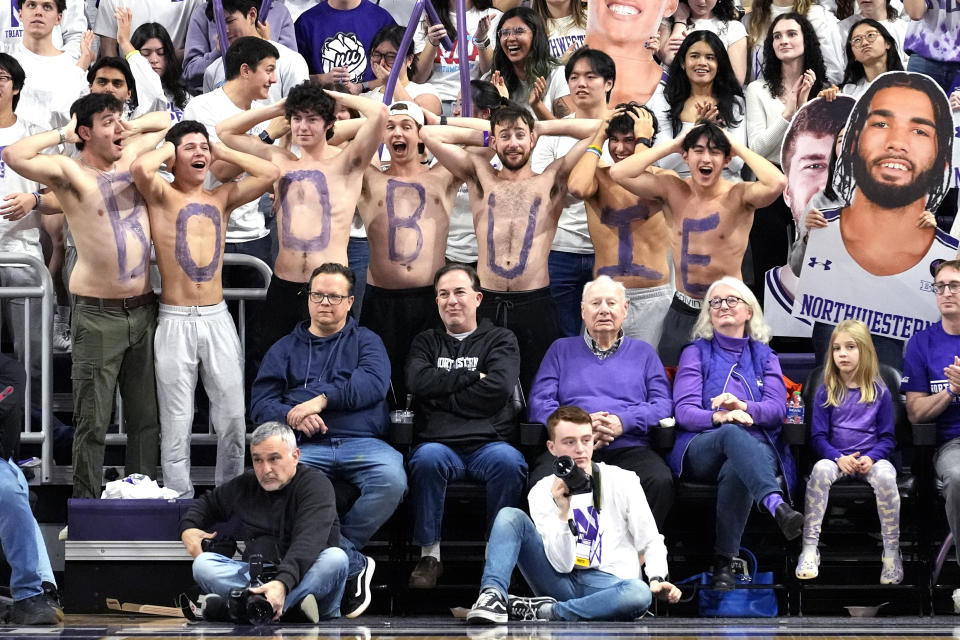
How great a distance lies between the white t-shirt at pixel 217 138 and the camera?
295 inches

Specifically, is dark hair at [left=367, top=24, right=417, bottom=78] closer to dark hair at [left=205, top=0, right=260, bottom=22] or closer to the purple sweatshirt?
dark hair at [left=205, top=0, right=260, bottom=22]

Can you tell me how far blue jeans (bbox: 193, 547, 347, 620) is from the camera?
542 centimetres

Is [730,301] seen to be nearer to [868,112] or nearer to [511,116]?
[511,116]

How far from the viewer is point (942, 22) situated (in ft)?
25.5

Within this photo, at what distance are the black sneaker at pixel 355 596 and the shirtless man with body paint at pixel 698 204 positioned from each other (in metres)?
2.00

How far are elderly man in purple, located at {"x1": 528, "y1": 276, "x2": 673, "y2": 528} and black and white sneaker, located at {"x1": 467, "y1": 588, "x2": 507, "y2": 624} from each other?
2.47 ft

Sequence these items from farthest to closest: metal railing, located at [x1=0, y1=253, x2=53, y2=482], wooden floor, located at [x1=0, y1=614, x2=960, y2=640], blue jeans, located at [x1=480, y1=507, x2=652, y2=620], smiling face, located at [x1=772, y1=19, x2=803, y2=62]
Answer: smiling face, located at [x1=772, y1=19, x2=803, y2=62] → metal railing, located at [x1=0, y1=253, x2=53, y2=482] → blue jeans, located at [x1=480, y1=507, x2=652, y2=620] → wooden floor, located at [x1=0, y1=614, x2=960, y2=640]

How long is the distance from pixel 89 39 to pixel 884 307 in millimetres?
4633

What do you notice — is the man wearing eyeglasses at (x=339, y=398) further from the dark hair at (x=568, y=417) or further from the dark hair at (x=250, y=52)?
the dark hair at (x=250, y=52)

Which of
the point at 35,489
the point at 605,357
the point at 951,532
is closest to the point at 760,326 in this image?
the point at 605,357

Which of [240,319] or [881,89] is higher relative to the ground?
[881,89]

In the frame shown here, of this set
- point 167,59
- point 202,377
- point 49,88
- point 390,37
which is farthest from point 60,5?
point 202,377

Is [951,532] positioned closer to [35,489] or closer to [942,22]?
[942,22]

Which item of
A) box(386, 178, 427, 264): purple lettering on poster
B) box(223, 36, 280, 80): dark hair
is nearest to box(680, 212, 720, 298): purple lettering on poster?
box(386, 178, 427, 264): purple lettering on poster
